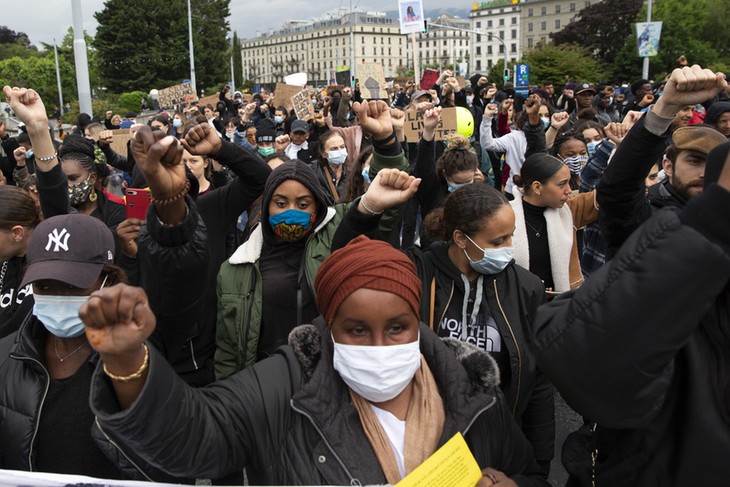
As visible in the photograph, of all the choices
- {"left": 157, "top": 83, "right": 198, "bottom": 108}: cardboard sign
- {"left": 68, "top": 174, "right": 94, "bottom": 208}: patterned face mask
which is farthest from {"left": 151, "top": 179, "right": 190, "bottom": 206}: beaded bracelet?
{"left": 157, "top": 83, "right": 198, "bottom": 108}: cardboard sign

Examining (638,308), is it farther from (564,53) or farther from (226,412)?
(564,53)

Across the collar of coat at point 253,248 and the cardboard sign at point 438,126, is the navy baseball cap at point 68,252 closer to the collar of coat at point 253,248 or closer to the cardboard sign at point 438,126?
the collar of coat at point 253,248

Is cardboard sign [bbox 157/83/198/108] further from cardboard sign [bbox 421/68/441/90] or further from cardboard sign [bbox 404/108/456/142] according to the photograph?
cardboard sign [bbox 404/108/456/142]

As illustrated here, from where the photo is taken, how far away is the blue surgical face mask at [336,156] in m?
6.13

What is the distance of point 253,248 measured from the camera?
2.92 meters

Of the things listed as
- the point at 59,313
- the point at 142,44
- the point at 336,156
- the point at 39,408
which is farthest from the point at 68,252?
the point at 142,44

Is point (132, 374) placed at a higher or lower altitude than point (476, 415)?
higher

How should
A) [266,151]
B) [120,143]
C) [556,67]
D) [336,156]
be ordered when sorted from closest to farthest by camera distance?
[336,156] < [266,151] < [120,143] < [556,67]

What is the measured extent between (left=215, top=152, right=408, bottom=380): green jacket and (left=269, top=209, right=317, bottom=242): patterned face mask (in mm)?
65

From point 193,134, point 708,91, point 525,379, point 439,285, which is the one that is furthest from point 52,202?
point 708,91

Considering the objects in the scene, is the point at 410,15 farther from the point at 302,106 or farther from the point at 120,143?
the point at 120,143

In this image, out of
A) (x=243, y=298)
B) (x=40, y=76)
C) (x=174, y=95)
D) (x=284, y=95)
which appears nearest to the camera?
(x=243, y=298)

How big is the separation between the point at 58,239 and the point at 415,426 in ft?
4.51

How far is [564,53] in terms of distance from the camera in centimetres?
3528
